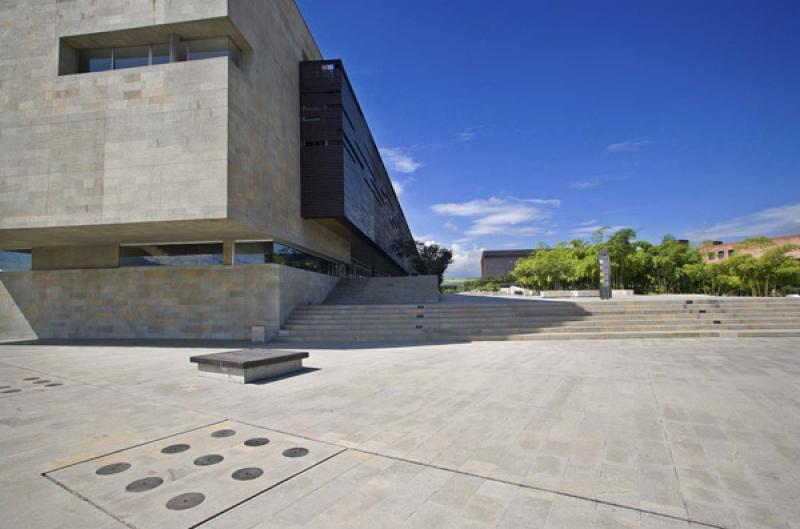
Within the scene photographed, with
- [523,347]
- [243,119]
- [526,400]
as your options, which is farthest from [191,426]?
[243,119]

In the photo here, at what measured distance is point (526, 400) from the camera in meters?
6.47

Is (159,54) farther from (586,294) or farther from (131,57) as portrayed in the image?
(586,294)

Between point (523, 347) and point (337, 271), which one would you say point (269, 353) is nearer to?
point (523, 347)

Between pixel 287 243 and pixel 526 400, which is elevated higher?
pixel 287 243

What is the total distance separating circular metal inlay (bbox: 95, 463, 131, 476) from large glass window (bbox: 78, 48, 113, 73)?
1933 cm

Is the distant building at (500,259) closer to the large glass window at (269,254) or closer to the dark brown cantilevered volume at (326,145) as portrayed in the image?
the dark brown cantilevered volume at (326,145)

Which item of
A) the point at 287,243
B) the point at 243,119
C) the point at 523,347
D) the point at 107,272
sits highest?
the point at 243,119

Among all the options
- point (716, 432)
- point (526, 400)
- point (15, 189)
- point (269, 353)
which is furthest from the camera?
point (15, 189)

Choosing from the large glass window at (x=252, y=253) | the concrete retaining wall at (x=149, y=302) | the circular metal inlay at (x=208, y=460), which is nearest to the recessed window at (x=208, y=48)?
the large glass window at (x=252, y=253)

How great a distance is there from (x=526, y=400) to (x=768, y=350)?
9984 mm

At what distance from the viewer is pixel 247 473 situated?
389 cm

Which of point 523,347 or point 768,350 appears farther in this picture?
point 523,347

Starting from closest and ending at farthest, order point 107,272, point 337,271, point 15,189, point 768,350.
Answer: point 768,350 < point 15,189 < point 107,272 < point 337,271

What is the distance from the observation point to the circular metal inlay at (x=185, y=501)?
326 centimetres
